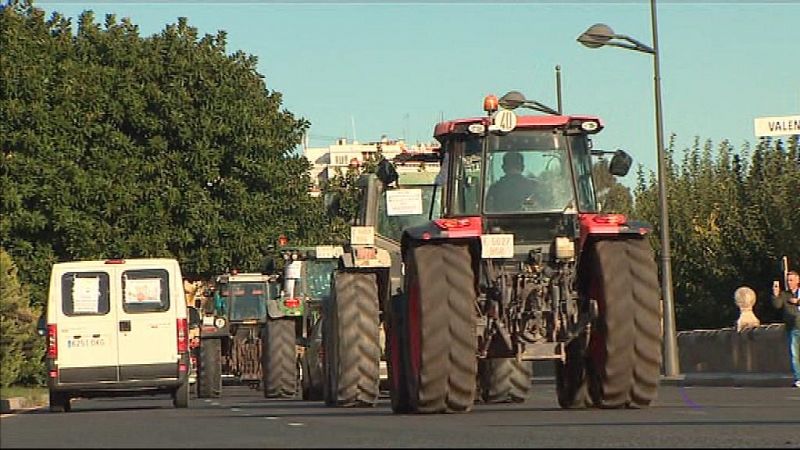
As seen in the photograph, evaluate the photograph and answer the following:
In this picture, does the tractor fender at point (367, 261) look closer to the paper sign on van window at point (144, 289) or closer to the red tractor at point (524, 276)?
the red tractor at point (524, 276)

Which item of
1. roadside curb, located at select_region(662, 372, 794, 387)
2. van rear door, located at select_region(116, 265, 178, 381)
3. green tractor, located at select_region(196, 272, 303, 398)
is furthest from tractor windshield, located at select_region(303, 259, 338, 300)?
van rear door, located at select_region(116, 265, 178, 381)

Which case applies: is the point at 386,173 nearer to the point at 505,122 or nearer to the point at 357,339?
the point at 505,122

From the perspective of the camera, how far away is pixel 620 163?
20234 mm

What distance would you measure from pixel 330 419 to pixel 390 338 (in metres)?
2.95

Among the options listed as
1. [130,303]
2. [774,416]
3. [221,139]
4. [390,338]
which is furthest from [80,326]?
[221,139]

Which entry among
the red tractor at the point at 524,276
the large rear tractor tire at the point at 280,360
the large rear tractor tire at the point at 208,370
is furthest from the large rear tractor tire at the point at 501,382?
the large rear tractor tire at the point at 208,370

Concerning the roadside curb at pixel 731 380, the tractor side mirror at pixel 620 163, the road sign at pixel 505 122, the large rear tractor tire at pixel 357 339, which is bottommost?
the roadside curb at pixel 731 380

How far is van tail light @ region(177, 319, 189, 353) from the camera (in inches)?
1064

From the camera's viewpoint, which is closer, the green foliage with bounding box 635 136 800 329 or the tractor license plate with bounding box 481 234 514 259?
the tractor license plate with bounding box 481 234 514 259

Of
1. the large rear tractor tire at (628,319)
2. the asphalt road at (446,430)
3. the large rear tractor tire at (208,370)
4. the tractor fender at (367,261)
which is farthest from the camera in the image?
the large rear tractor tire at (208,370)

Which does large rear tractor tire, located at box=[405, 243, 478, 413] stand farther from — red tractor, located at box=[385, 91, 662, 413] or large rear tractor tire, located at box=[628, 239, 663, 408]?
large rear tractor tire, located at box=[628, 239, 663, 408]

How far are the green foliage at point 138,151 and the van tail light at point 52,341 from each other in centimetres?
2414

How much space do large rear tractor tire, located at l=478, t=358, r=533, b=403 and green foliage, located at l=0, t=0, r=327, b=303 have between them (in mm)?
28175

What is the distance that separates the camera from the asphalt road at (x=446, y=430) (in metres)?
13.1
